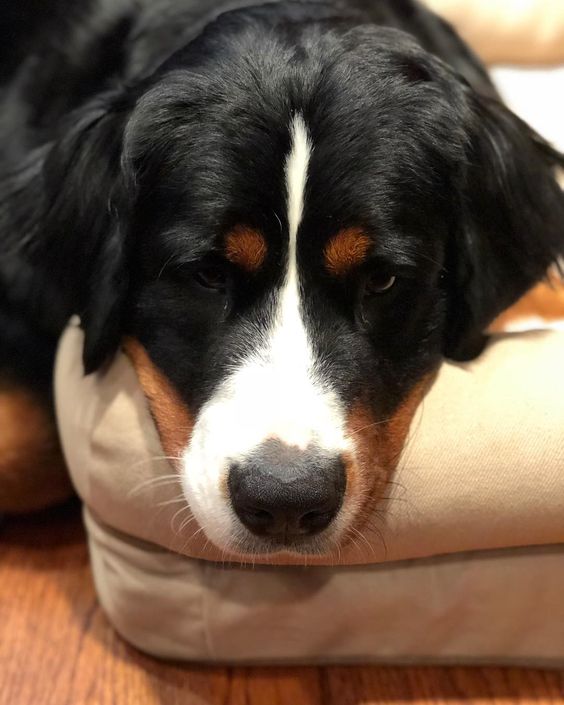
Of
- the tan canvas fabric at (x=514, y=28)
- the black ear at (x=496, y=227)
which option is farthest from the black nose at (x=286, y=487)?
the tan canvas fabric at (x=514, y=28)

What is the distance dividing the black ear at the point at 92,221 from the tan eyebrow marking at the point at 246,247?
7.4 inches

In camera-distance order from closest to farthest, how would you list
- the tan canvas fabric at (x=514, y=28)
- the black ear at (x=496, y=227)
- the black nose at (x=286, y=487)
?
the black nose at (x=286, y=487), the black ear at (x=496, y=227), the tan canvas fabric at (x=514, y=28)

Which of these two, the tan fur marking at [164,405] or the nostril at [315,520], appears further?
the tan fur marking at [164,405]

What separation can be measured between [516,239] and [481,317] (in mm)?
135

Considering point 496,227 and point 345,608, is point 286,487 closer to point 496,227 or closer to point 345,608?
point 345,608

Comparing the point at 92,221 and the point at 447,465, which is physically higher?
the point at 92,221

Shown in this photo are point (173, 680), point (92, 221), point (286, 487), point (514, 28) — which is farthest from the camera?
point (514, 28)

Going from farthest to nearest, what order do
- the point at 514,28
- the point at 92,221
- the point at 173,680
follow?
1. the point at 514,28
2. the point at 173,680
3. the point at 92,221

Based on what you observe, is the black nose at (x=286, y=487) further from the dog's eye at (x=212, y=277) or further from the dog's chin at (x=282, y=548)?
the dog's eye at (x=212, y=277)

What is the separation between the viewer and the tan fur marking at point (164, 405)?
1.20 metres

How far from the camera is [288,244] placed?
1133 millimetres

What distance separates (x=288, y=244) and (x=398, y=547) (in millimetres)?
472

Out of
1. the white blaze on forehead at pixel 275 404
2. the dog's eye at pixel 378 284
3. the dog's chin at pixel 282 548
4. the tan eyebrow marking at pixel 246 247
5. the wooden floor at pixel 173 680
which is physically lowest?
the wooden floor at pixel 173 680

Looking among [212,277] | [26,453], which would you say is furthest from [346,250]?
[26,453]
